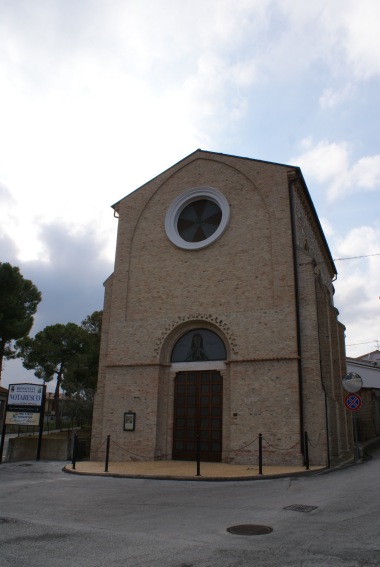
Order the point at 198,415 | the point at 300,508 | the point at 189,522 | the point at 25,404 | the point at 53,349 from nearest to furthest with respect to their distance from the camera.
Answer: the point at 189,522 < the point at 300,508 < the point at 198,415 < the point at 25,404 < the point at 53,349

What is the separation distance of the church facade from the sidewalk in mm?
783

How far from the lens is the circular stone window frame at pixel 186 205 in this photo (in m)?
17.8

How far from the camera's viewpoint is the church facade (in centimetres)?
1491

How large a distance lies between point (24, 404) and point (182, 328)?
256 inches

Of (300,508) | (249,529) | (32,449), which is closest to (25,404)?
(32,449)

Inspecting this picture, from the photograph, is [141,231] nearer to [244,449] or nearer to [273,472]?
[244,449]

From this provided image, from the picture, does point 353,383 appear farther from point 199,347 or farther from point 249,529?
point 249,529

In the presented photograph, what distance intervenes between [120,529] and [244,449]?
8915mm

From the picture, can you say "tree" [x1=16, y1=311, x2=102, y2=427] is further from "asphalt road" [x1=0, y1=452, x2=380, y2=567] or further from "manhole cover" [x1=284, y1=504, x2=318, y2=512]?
"manhole cover" [x1=284, y1=504, x2=318, y2=512]

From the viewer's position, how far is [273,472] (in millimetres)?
12492

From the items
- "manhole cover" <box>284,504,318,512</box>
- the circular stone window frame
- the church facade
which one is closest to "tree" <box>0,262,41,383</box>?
the church facade

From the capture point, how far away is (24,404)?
16891 millimetres

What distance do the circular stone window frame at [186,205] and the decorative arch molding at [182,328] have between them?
9.40 feet

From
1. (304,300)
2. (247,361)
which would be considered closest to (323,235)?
(304,300)
